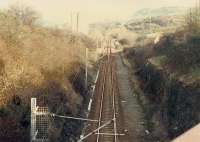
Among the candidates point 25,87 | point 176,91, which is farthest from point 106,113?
point 25,87

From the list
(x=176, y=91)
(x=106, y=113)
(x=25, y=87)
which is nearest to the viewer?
(x=25, y=87)

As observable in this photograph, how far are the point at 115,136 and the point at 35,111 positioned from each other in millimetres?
6219

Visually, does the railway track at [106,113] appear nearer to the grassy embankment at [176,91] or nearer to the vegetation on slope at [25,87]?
the vegetation on slope at [25,87]

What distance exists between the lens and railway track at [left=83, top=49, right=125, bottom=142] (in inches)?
882

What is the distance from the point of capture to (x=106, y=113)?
28656 millimetres

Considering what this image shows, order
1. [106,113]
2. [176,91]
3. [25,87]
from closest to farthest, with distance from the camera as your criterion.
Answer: [25,87]
[176,91]
[106,113]

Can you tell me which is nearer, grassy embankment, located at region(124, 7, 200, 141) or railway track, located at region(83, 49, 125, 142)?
grassy embankment, located at region(124, 7, 200, 141)

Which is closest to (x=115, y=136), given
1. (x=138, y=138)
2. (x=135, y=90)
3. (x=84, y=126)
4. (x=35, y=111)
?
(x=138, y=138)

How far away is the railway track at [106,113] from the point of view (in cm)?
2239

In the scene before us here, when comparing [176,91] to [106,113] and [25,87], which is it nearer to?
[106,113]

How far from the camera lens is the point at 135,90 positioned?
38812 millimetres

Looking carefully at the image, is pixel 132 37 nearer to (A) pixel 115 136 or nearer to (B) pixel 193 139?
(A) pixel 115 136

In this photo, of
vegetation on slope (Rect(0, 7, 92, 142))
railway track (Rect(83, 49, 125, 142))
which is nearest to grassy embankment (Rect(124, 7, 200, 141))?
railway track (Rect(83, 49, 125, 142))

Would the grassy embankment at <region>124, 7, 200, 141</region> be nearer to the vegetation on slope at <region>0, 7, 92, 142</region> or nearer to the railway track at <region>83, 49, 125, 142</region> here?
the railway track at <region>83, 49, 125, 142</region>
